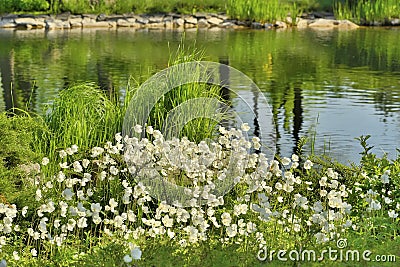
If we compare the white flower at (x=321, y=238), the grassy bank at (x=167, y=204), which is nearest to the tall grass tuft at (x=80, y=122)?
the grassy bank at (x=167, y=204)

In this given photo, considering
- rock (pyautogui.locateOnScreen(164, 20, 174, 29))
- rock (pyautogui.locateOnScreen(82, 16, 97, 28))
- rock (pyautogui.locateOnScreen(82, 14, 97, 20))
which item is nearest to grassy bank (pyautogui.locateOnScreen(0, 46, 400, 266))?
rock (pyautogui.locateOnScreen(82, 16, 97, 28))

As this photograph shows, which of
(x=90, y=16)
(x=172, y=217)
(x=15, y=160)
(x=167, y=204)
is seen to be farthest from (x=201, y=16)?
(x=172, y=217)

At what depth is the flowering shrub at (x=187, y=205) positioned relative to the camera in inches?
171

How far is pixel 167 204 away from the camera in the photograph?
5438 millimetres

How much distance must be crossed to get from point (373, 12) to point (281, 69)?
9648 millimetres

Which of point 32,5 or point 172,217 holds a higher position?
point 32,5

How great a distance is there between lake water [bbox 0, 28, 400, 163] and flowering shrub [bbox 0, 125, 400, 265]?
2086 millimetres

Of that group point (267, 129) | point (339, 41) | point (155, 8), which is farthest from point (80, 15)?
point (267, 129)

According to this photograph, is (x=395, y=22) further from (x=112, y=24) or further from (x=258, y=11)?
(x=112, y=24)

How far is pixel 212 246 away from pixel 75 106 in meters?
3.36

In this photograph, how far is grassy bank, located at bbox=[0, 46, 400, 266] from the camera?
3969 mm

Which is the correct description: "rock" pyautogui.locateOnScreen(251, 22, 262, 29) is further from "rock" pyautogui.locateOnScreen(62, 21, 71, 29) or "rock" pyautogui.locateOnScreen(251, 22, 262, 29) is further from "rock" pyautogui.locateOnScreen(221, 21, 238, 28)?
"rock" pyautogui.locateOnScreen(62, 21, 71, 29)

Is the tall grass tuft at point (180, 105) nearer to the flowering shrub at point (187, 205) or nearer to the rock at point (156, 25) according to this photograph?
the flowering shrub at point (187, 205)

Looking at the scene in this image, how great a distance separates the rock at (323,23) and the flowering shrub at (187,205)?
17.2m
